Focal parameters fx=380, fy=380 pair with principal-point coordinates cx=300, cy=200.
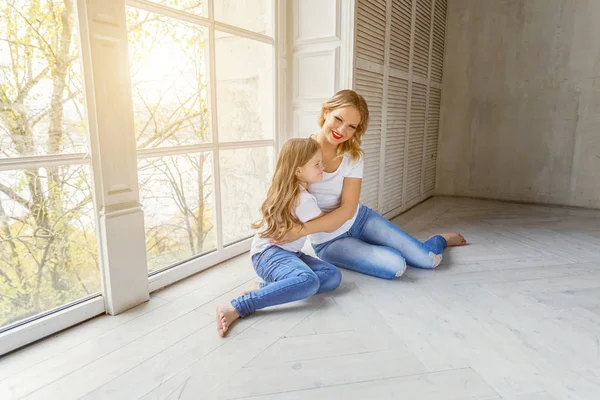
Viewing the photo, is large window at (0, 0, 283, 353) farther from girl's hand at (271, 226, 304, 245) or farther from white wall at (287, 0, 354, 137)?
girl's hand at (271, 226, 304, 245)

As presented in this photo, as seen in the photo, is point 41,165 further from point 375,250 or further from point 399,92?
point 399,92

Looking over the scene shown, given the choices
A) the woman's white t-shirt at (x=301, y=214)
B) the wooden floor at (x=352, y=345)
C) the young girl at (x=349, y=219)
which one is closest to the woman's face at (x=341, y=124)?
the young girl at (x=349, y=219)

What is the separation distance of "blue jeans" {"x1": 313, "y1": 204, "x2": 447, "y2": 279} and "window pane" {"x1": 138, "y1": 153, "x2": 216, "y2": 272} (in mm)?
613

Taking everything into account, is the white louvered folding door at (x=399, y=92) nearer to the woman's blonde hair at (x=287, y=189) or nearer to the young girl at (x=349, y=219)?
the young girl at (x=349, y=219)

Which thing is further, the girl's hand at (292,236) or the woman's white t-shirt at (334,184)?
the woman's white t-shirt at (334,184)

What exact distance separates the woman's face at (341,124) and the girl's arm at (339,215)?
0.68ft

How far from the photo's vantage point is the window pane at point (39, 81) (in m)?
1.17

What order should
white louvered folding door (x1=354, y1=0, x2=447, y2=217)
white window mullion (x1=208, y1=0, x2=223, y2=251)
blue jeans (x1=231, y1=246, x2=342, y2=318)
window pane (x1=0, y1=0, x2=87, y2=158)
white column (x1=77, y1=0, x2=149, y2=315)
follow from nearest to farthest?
window pane (x1=0, y1=0, x2=87, y2=158) < white column (x1=77, y1=0, x2=149, y2=315) < blue jeans (x1=231, y1=246, x2=342, y2=318) < white window mullion (x1=208, y1=0, x2=223, y2=251) < white louvered folding door (x1=354, y1=0, x2=447, y2=217)

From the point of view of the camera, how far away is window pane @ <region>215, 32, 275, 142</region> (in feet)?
6.40

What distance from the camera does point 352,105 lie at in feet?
5.26

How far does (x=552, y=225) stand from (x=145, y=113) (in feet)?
9.41

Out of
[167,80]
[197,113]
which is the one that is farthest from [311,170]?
[167,80]

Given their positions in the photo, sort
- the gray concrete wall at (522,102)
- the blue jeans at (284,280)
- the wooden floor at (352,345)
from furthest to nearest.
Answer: the gray concrete wall at (522,102)
the blue jeans at (284,280)
the wooden floor at (352,345)

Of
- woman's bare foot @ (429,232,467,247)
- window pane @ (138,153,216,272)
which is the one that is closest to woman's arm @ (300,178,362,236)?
window pane @ (138,153,216,272)
